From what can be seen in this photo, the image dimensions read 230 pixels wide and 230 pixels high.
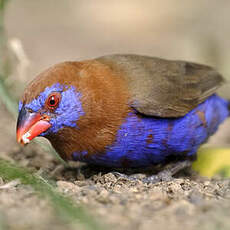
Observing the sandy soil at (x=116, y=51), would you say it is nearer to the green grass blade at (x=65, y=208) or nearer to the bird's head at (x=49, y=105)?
the green grass blade at (x=65, y=208)

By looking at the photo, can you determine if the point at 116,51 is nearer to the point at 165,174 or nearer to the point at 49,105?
the point at 165,174

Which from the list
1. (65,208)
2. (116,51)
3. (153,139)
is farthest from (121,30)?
(65,208)

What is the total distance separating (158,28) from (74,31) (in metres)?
1.87

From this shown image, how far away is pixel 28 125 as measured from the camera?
3768 mm

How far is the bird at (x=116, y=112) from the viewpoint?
150 inches

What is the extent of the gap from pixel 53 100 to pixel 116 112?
23.0 inches

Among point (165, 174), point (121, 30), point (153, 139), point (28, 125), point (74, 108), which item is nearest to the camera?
point (28, 125)

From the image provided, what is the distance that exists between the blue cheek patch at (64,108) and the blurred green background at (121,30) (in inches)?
140

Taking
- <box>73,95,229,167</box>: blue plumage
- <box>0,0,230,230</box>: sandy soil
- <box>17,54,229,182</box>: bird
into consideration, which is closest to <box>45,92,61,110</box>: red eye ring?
<box>17,54,229,182</box>: bird

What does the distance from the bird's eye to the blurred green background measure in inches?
146

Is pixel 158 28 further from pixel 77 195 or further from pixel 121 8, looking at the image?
pixel 77 195

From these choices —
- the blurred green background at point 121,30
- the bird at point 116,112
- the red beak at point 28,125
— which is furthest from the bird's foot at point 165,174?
the blurred green background at point 121,30

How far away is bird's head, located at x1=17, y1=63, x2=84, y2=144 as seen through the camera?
377cm

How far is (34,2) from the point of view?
10.9 m
